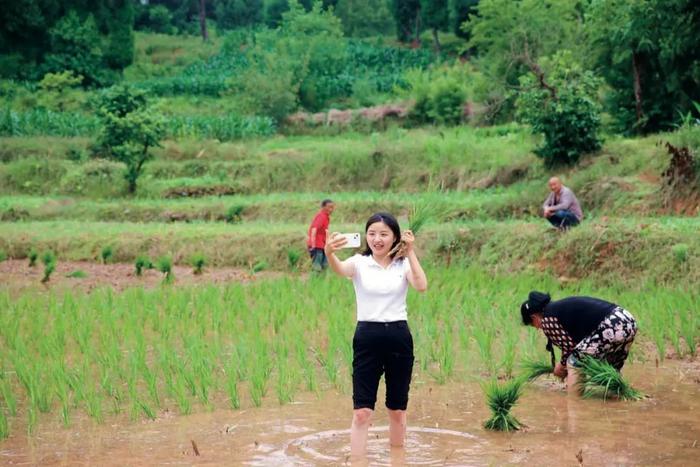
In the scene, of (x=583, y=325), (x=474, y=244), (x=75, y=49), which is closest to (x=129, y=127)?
(x=474, y=244)

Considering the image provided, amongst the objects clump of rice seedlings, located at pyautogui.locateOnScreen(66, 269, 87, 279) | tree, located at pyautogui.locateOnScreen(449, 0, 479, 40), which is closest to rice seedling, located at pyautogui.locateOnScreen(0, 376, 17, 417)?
clump of rice seedlings, located at pyautogui.locateOnScreen(66, 269, 87, 279)

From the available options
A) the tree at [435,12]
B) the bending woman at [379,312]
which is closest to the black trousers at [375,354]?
the bending woman at [379,312]

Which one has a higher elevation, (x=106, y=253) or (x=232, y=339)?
(x=106, y=253)

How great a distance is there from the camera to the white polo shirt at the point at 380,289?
5602mm

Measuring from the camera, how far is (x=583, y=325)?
7250 mm

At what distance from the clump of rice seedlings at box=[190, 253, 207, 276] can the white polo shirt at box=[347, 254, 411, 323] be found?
8584 mm

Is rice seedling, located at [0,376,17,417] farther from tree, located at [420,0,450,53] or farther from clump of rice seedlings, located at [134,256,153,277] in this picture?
tree, located at [420,0,450,53]

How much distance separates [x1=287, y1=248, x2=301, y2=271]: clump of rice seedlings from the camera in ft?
47.0

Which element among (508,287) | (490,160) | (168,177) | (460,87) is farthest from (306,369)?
(460,87)

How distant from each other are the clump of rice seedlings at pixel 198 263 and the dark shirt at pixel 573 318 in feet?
24.6

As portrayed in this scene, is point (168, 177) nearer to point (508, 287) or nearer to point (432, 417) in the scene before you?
point (508, 287)

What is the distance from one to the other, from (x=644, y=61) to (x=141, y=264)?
34.6ft

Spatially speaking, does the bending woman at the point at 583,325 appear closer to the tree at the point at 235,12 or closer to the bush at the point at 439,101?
the bush at the point at 439,101

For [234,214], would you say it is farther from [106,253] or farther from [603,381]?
[603,381]
